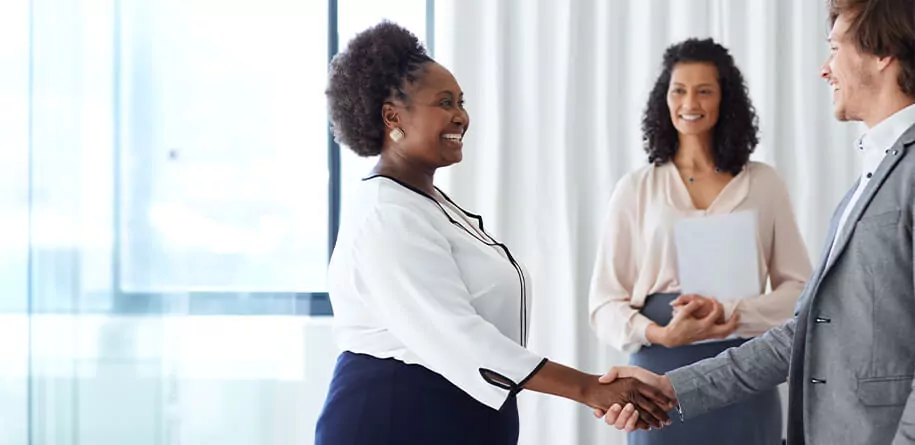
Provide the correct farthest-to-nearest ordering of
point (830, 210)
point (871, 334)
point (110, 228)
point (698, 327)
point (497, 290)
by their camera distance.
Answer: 1. point (110, 228)
2. point (830, 210)
3. point (698, 327)
4. point (497, 290)
5. point (871, 334)

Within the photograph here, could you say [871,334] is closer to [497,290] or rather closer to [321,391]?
[497,290]

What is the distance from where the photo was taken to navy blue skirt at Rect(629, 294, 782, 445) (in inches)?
98.6

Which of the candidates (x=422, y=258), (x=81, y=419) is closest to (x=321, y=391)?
(x=81, y=419)

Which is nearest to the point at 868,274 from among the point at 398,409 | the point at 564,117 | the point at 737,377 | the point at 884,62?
the point at 884,62

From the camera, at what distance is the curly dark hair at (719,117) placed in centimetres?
263

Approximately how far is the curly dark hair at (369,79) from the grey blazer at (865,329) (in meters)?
0.94

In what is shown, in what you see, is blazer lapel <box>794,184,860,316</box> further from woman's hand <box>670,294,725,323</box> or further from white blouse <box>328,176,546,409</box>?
woman's hand <box>670,294,725,323</box>

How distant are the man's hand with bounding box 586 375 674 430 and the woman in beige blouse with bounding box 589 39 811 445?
0.34 metres

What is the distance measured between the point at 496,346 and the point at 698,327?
0.83 metres

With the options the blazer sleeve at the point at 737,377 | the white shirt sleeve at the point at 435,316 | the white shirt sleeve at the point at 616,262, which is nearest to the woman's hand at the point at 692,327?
the white shirt sleeve at the point at 616,262

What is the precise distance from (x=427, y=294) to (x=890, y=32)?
→ 3.04 ft

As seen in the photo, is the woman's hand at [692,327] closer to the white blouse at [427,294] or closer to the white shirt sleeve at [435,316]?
the white blouse at [427,294]

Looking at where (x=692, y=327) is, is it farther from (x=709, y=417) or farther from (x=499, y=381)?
(x=499, y=381)

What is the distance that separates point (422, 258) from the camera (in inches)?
73.0
